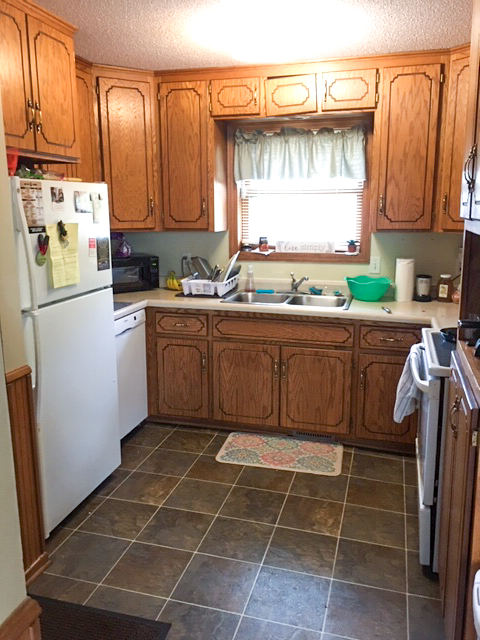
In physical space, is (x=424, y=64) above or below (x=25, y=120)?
above

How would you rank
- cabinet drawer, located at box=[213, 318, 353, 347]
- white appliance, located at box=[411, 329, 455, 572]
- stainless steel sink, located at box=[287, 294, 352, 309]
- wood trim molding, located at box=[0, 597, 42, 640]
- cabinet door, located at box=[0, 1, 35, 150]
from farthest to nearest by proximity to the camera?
stainless steel sink, located at box=[287, 294, 352, 309] → cabinet drawer, located at box=[213, 318, 353, 347] → cabinet door, located at box=[0, 1, 35, 150] → white appliance, located at box=[411, 329, 455, 572] → wood trim molding, located at box=[0, 597, 42, 640]

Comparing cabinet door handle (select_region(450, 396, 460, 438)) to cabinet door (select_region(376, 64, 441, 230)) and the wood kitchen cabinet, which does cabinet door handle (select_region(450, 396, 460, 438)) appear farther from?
the wood kitchen cabinet

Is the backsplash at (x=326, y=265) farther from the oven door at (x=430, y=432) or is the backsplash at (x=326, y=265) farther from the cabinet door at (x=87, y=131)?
the oven door at (x=430, y=432)

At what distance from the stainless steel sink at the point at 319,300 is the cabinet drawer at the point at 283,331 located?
0.34m

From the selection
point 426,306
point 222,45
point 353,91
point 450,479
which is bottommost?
point 450,479

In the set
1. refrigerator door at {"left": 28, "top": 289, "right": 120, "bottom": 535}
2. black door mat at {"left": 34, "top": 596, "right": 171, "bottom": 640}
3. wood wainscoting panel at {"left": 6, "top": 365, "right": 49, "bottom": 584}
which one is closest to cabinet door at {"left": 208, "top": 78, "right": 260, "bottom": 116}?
refrigerator door at {"left": 28, "top": 289, "right": 120, "bottom": 535}

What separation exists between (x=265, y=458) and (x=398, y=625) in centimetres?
136

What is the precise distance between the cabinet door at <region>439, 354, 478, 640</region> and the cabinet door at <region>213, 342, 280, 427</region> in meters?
1.54

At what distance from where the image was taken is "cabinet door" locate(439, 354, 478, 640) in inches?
55.2

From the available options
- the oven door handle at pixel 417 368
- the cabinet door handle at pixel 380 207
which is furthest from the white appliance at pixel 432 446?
the cabinet door handle at pixel 380 207

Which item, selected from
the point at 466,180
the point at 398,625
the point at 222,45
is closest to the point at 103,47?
the point at 222,45

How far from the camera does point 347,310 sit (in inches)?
125

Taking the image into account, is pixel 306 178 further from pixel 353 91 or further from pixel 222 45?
pixel 222 45

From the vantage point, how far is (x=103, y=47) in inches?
119
